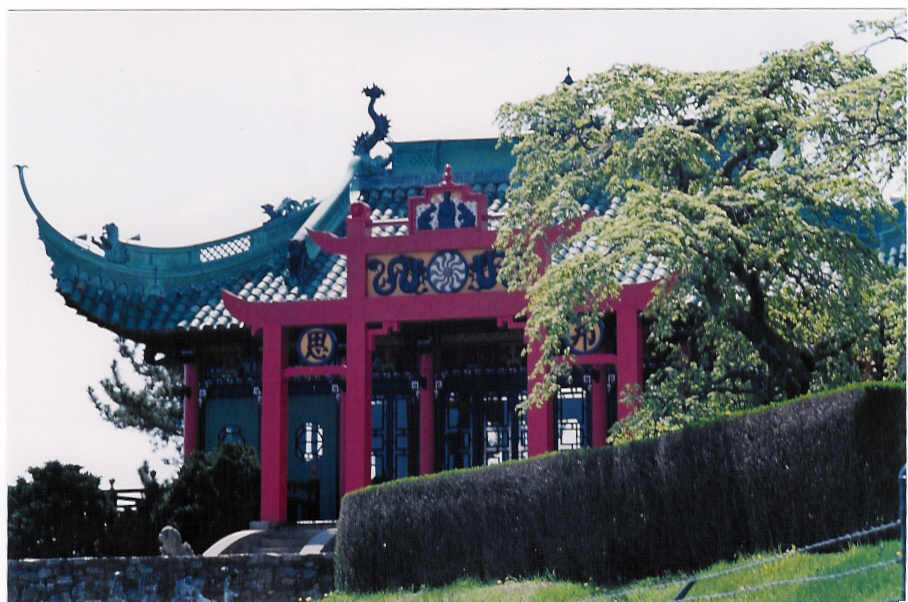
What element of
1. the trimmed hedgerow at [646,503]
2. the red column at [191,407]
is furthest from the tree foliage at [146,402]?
the trimmed hedgerow at [646,503]

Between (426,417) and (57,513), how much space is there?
215 inches

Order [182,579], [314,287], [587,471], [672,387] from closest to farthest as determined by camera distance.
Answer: [587,471]
[672,387]
[182,579]
[314,287]

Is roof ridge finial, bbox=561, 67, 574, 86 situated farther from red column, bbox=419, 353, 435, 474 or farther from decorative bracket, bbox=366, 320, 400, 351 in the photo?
red column, bbox=419, 353, 435, 474

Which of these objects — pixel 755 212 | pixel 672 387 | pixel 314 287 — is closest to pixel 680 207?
pixel 755 212

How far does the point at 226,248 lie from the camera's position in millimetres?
25219

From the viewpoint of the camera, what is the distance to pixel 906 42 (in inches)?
656

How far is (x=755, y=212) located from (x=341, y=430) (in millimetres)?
10003

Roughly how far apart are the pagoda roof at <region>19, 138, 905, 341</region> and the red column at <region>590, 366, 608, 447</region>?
2220mm

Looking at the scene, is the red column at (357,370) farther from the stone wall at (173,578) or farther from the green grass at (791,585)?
the green grass at (791,585)

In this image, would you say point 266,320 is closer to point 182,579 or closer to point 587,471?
point 182,579

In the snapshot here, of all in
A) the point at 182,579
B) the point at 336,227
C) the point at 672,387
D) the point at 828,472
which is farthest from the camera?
the point at 336,227

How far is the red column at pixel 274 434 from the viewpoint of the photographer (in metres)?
21.3

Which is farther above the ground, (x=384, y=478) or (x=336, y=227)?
(x=336, y=227)

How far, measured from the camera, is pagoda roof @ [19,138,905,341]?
24.1 metres
